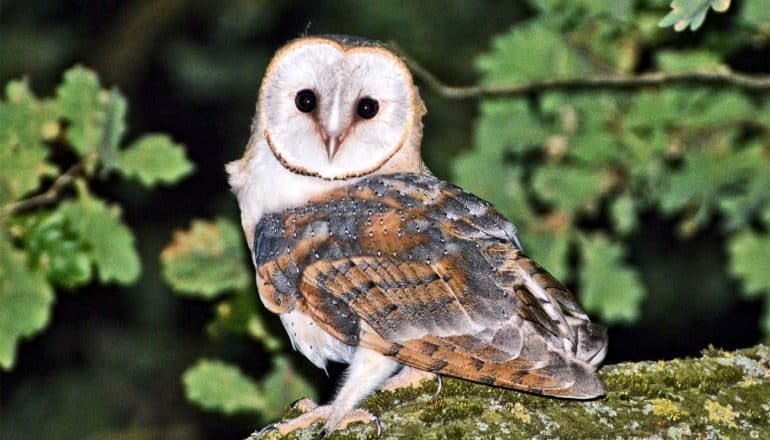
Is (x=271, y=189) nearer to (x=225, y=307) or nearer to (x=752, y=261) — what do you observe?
(x=225, y=307)

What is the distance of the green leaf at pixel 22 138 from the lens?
A: 212 inches

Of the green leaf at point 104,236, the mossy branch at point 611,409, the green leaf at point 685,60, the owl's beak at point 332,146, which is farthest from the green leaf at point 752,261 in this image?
the green leaf at point 104,236

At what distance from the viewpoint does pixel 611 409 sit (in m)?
3.78

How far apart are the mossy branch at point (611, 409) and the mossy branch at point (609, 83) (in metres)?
2.09

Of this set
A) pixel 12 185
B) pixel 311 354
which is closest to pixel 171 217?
pixel 12 185

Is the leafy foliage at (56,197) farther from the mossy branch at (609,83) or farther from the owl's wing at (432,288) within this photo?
the mossy branch at (609,83)

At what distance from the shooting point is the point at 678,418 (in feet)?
12.2

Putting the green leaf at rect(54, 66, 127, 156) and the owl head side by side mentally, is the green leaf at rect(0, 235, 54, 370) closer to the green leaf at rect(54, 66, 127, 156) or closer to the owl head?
the green leaf at rect(54, 66, 127, 156)

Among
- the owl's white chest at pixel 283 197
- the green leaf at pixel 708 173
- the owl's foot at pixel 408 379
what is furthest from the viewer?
the green leaf at pixel 708 173

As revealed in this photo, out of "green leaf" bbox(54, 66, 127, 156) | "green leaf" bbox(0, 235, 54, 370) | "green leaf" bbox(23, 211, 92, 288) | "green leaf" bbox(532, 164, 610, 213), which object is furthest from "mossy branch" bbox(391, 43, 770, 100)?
"green leaf" bbox(0, 235, 54, 370)

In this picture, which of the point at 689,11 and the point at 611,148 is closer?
the point at 689,11

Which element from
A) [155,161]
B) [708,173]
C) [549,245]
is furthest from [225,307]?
[708,173]

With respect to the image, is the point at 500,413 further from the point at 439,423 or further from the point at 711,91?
the point at 711,91

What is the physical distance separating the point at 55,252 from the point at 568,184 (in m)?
2.66
